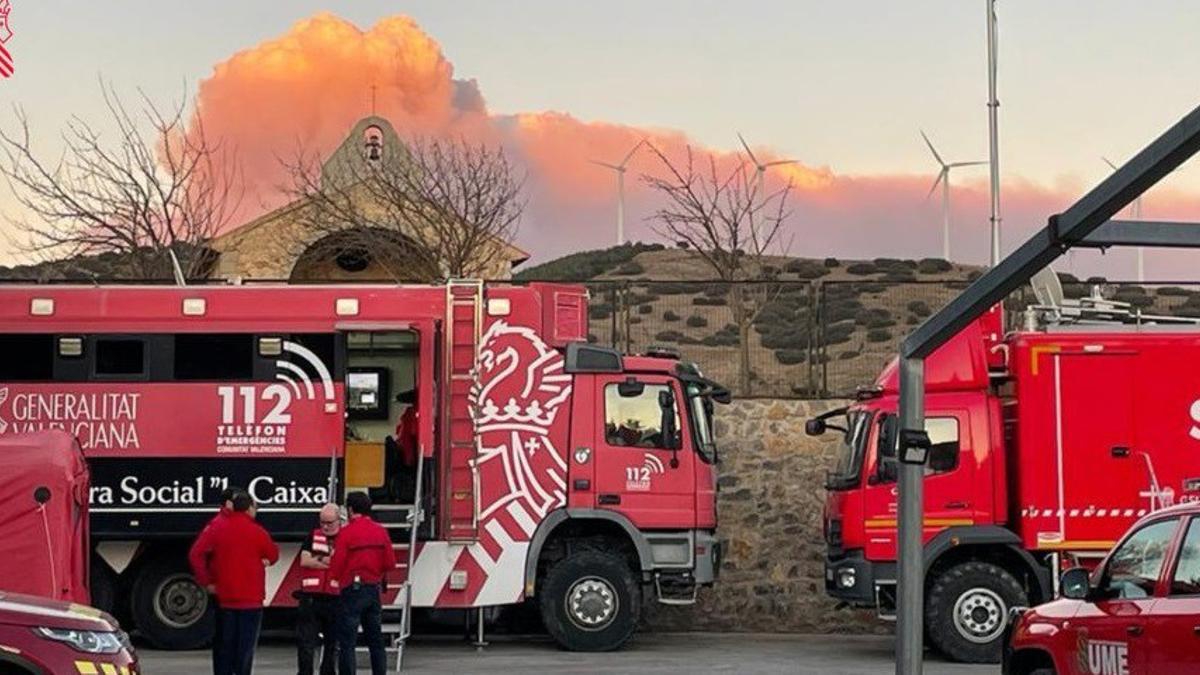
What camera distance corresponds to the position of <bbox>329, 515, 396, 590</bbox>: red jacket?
16438 mm

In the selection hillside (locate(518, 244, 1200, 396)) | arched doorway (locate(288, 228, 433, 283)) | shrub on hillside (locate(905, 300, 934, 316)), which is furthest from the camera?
arched doorway (locate(288, 228, 433, 283))

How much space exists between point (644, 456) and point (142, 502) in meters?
5.61

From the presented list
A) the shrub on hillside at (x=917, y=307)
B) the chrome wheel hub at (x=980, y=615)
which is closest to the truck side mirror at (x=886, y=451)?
the chrome wheel hub at (x=980, y=615)

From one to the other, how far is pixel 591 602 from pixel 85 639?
1057cm

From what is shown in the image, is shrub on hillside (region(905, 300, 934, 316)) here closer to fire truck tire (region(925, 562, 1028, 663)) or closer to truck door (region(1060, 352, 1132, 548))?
truck door (region(1060, 352, 1132, 548))

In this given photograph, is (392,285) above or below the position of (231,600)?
above

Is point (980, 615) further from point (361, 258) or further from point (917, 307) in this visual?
point (361, 258)

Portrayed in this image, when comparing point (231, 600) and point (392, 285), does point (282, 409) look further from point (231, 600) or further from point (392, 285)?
point (231, 600)

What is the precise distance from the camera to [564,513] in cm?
2144

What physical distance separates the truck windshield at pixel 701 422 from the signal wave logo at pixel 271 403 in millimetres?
4075

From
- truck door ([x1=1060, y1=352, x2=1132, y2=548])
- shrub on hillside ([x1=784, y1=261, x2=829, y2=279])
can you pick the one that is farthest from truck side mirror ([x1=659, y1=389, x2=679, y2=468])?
shrub on hillside ([x1=784, y1=261, x2=829, y2=279])

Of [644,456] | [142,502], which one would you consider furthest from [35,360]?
[644,456]

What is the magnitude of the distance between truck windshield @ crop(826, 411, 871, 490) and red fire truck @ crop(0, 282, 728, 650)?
148 centimetres

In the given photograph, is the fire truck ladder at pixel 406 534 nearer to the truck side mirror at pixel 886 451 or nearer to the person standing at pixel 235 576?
the person standing at pixel 235 576
